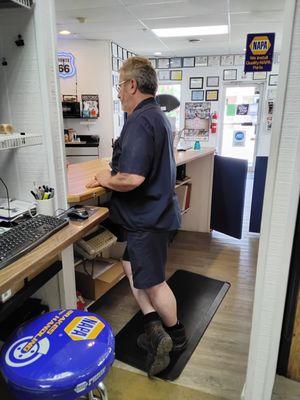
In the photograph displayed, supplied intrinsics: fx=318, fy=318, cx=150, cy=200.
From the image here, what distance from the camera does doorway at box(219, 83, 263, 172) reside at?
690 cm

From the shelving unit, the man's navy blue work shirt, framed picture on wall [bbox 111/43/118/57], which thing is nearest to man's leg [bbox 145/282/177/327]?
the man's navy blue work shirt

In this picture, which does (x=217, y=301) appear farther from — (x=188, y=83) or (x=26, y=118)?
(x=188, y=83)

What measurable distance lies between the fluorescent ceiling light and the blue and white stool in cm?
440

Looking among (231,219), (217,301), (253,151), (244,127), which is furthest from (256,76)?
(217,301)

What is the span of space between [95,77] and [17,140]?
447cm

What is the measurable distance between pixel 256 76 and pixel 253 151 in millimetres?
1589

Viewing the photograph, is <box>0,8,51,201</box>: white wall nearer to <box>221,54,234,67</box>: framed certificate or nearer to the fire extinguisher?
the fire extinguisher

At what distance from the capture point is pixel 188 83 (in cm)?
722

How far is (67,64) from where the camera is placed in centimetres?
527

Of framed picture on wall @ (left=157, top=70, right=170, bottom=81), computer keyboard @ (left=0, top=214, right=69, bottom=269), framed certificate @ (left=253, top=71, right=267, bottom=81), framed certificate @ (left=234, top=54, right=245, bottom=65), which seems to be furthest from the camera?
framed picture on wall @ (left=157, top=70, right=170, bottom=81)

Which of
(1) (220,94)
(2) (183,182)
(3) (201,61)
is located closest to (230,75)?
(1) (220,94)

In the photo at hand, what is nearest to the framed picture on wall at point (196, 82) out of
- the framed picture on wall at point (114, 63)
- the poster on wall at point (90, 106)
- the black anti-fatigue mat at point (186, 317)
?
the framed picture on wall at point (114, 63)

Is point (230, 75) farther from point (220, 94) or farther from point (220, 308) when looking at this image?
point (220, 308)

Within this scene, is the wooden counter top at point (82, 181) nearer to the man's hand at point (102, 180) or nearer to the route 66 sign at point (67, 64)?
the man's hand at point (102, 180)
